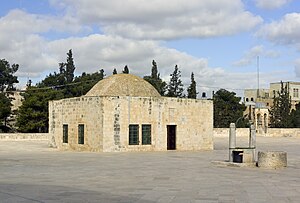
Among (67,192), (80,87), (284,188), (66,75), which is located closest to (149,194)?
(67,192)

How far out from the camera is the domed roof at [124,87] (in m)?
29.9

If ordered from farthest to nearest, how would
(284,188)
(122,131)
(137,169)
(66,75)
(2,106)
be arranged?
(66,75) < (2,106) < (122,131) < (137,169) < (284,188)

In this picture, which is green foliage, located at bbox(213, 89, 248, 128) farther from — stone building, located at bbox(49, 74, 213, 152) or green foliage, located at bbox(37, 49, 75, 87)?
stone building, located at bbox(49, 74, 213, 152)

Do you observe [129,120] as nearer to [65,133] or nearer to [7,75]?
[65,133]

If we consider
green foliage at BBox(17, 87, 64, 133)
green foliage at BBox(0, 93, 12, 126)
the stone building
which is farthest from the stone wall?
green foliage at BBox(0, 93, 12, 126)

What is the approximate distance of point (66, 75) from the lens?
204 feet

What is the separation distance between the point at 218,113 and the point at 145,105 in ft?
122

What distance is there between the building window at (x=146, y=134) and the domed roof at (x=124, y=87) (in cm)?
264

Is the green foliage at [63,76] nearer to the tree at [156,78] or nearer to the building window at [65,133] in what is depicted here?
the tree at [156,78]

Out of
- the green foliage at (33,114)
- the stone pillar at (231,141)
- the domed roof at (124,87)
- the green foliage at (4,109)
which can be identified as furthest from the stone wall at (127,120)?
the green foliage at (4,109)

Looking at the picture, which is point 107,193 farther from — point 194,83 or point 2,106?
point 194,83

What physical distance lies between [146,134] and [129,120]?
1473 millimetres

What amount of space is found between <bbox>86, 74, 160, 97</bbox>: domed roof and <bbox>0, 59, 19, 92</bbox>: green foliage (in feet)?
106

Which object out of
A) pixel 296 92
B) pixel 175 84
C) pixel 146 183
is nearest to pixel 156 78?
pixel 175 84
